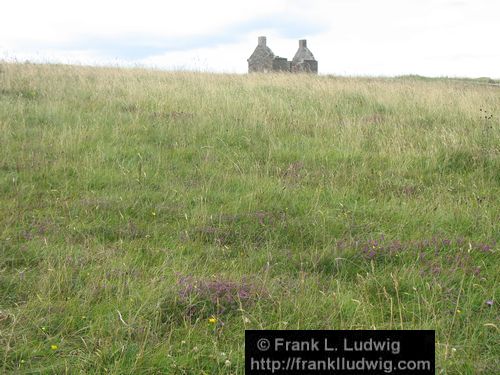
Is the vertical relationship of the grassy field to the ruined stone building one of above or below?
below

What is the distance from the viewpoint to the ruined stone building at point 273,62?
3141 centimetres

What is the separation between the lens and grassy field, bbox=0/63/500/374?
2916 millimetres

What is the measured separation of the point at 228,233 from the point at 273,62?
2838cm

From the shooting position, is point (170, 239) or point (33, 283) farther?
point (170, 239)

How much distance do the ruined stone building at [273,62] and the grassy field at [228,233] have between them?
23.1 meters

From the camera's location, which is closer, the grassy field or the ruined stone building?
the grassy field

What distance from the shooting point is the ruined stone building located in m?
31.4

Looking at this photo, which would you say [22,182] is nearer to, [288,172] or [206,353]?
[288,172]

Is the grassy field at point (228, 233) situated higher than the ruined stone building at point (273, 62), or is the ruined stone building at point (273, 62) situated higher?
the ruined stone building at point (273, 62)

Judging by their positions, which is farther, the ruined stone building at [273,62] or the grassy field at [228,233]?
the ruined stone building at [273,62]

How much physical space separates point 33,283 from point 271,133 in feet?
17.4

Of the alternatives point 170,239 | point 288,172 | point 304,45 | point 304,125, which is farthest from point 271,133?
Result: point 304,45

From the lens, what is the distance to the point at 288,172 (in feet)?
20.6

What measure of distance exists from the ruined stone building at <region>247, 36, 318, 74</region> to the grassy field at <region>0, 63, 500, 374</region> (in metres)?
23.1
